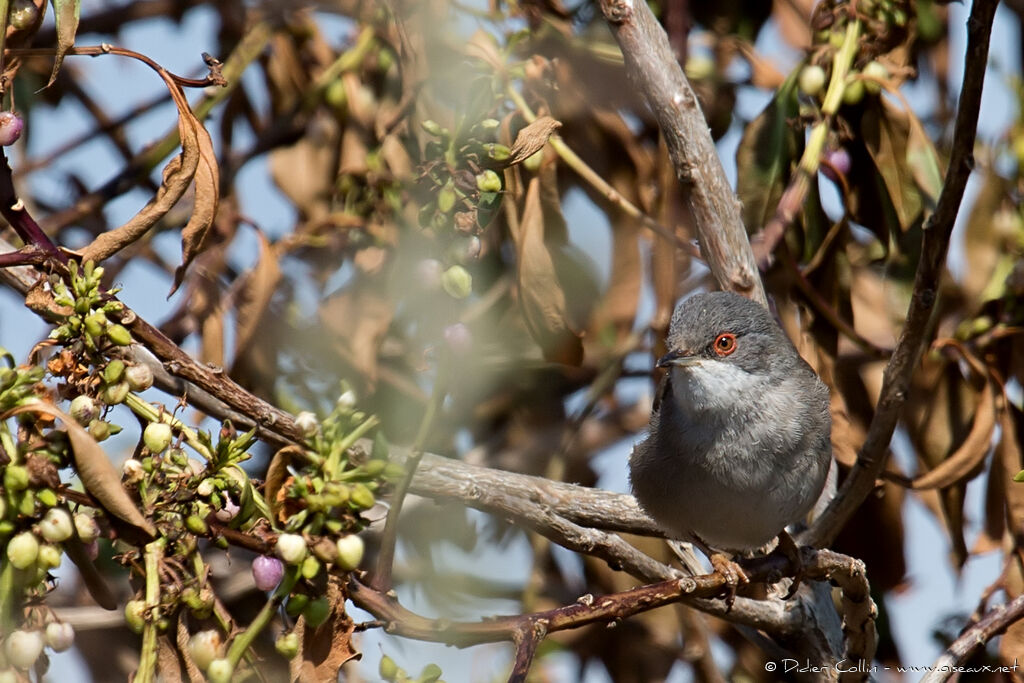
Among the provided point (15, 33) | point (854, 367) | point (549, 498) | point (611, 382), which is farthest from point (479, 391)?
point (15, 33)

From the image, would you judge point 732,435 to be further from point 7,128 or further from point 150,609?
point 7,128

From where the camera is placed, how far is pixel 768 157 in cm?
427

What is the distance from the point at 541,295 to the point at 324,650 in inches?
70.4

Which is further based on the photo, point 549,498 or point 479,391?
point 479,391

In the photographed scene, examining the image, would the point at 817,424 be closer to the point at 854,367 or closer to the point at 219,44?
the point at 854,367

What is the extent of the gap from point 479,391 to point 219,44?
7.32ft

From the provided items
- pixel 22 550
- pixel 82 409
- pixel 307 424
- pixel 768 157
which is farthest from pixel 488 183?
pixel 768 157

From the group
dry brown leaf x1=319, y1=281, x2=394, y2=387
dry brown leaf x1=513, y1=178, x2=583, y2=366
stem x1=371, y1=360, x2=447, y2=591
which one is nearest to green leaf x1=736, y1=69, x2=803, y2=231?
dry brown leaf x1=513, y1=178, x2=583, y2=366

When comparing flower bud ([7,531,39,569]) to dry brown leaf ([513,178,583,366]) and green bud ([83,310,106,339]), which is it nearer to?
green bud ([83,310,106,339])

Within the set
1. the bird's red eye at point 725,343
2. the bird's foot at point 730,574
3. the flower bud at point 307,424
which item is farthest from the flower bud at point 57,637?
the bird's red eye at point 725,343

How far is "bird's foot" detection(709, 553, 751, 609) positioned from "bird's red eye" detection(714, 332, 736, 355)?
74cm

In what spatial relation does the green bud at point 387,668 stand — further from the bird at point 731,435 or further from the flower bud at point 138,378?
the bird at point 731,435

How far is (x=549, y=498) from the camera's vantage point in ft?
11.2

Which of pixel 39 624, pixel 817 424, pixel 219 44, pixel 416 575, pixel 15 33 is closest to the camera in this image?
pixel 39 624
